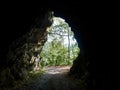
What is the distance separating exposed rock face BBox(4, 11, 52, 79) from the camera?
17203mm

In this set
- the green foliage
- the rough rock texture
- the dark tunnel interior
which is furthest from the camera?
the green foliage

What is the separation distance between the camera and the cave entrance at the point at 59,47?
111 ft

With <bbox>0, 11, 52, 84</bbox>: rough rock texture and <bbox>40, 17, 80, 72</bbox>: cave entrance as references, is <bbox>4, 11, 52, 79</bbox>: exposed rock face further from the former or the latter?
<bbox>40, 17, 80, 72</bbox>: cave entrance

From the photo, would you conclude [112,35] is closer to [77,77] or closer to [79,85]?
[79,85]

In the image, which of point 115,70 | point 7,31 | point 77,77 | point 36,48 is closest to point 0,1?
point 7,31

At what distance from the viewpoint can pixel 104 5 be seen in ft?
29.0

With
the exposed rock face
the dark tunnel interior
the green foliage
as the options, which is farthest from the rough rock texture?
the green foliage

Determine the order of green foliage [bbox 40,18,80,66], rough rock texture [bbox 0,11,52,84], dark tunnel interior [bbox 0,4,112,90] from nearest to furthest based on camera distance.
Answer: dark tunnel interior [bbox 0,4,112,90] → rough rock texture [bbox 0,11,52,84] → green foliage [bbox 40,18,80,66]

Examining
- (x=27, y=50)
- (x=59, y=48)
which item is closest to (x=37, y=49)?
(x=27, y=50)

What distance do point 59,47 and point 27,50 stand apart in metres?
14.7

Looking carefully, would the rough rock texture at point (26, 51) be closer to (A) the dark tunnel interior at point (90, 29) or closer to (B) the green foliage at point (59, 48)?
(A) the dark tunnel interior at point (90, 29)

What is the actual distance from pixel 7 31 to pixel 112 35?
20.9ft

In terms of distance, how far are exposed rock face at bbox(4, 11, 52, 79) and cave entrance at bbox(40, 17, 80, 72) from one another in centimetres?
911

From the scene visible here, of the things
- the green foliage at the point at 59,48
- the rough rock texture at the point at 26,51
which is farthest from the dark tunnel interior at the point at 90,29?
the green foliage at the point at 59,48
